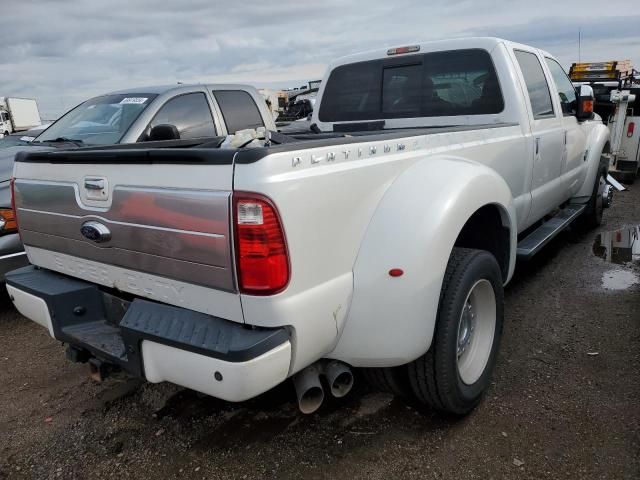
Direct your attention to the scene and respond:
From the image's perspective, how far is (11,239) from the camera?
397 cm

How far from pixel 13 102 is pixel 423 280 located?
99.4ft

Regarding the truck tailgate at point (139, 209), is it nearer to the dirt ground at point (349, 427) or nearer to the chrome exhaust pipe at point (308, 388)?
the chrome exhaust pipe at point (308, 388)

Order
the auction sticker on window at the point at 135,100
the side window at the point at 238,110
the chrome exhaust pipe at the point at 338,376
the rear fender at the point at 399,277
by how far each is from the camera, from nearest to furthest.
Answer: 1. the rear fender at the point at 399,277
2. the chrome exhaust pipe at the point at 338,376
3. the auction sticker on window at the point at 135,100
4. the side window at the point at 238,110

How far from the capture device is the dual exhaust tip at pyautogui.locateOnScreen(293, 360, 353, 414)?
2.15 meters

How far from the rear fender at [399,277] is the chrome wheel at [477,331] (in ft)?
1.95

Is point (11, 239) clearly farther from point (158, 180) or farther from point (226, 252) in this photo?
point (226, 252)

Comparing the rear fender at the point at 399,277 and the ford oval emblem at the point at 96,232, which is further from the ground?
the ford oval emblem at the point at 96,232

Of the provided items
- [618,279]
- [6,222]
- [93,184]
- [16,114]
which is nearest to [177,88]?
[6,222]

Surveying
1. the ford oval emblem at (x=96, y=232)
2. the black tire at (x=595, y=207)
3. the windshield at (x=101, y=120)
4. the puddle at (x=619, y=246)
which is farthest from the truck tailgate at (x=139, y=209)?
the black tire at (x=595, y=207)

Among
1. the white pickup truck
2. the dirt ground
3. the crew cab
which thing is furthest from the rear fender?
the crew cab

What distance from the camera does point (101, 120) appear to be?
16.7ft

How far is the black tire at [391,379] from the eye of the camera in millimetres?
2494

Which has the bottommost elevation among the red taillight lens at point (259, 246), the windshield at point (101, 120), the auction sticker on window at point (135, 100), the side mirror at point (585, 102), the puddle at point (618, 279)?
the puddle at point (618, 279)

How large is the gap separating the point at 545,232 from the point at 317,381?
2.97m
